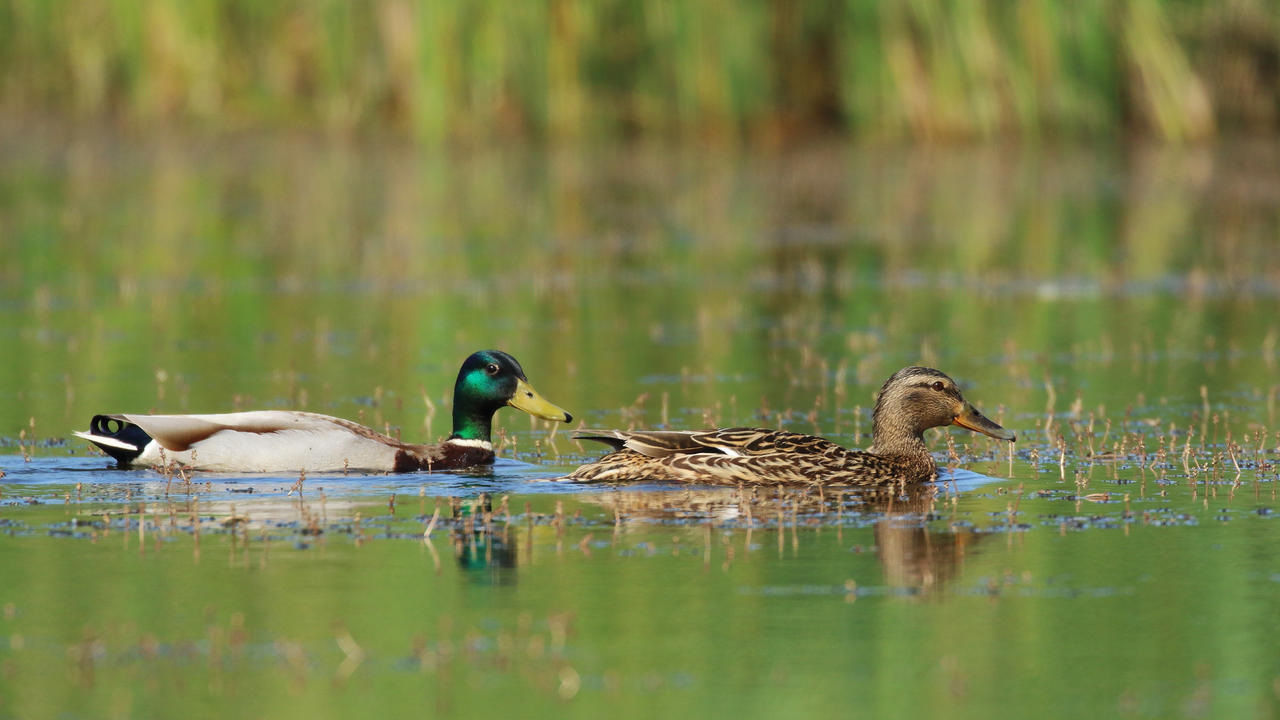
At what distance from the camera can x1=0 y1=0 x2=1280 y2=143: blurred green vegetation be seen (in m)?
33.3

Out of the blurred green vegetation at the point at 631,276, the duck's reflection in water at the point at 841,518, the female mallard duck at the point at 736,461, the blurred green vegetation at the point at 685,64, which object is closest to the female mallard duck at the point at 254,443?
the female mallard duck at the point at 736,461

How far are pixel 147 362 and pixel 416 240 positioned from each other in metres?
9.38

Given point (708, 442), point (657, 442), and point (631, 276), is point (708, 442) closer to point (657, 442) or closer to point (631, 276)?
point (657, 442)

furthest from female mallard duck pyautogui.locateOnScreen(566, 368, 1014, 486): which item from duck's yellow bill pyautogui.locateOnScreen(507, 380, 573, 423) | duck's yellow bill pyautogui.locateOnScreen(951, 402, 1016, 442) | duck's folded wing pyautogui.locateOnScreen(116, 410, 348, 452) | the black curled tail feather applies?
the black curled tail feather

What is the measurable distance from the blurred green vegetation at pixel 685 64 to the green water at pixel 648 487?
349 cm

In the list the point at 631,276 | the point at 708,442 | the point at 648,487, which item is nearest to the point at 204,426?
the point at 648,487

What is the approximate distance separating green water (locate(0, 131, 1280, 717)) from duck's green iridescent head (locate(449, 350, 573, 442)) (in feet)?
1.04

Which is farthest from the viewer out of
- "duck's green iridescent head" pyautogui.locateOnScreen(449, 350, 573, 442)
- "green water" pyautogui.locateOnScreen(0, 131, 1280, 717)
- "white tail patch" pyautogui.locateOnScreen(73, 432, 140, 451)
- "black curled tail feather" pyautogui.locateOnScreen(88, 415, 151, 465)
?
"duck's green iridescent head" pyautogui.locateOnScreen(449, 350, 573, 442)

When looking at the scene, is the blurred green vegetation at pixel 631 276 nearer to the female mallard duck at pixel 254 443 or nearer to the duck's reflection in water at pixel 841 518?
the female mallard duck at pixel 254 443

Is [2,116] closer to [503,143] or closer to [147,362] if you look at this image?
[503,143]

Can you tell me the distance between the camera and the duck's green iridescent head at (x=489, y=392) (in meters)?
12.1

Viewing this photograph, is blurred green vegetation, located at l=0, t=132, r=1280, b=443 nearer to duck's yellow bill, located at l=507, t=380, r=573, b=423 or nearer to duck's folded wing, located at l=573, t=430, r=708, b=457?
duck's yellow bill, located at l=507, t=380, r=573, b=423

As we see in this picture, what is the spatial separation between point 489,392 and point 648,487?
1.40 metres

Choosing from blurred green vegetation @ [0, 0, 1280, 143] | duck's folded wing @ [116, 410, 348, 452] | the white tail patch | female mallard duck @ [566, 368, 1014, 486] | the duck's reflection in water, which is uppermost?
blurred green vegetation @ [0, 0, 1280, 143]
